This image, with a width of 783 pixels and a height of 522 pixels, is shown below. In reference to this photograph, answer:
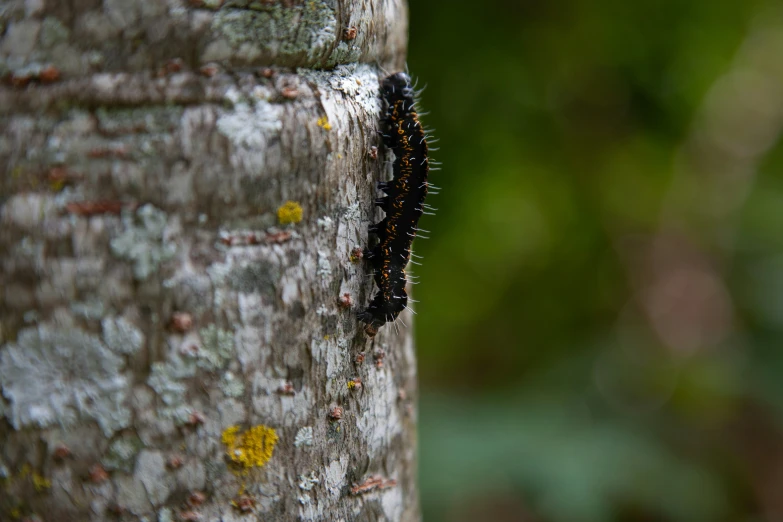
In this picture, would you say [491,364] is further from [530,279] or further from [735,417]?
[735,417]

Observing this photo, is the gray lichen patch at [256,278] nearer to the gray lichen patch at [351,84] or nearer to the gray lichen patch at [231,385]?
the gray lichen patch at [231,385]

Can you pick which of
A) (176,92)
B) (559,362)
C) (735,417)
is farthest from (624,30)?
(176,92)

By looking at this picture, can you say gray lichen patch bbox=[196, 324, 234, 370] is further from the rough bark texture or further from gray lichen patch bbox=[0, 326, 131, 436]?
gray lichen patch bbox=[0, 326, 131, 436]

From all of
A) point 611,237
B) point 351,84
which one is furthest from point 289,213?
point 611,237

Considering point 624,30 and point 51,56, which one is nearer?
point 51,56

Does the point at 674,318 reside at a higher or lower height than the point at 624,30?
lower

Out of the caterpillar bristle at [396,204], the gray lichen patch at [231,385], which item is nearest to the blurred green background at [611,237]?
the caterpillar bristle at [396,204]

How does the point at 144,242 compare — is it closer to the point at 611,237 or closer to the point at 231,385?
the point at 231,385
